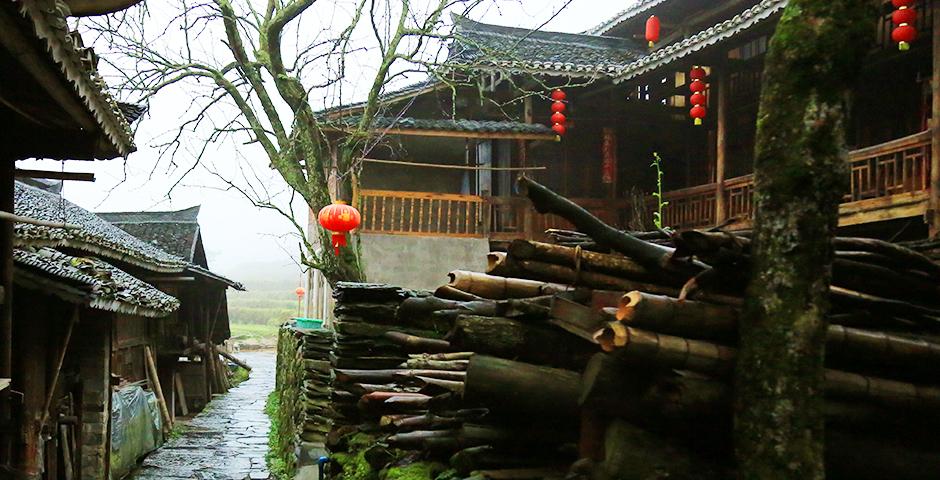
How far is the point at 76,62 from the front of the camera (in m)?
5.02

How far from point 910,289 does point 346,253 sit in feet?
38.2

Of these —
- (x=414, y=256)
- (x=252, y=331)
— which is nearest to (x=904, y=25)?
(x=414, y=256)

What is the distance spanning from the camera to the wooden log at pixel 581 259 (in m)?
3.43

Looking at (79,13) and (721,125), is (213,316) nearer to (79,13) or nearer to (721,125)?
(721,125)

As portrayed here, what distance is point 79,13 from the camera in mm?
7109

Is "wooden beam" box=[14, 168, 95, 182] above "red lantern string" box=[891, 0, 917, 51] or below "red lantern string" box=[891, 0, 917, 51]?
below

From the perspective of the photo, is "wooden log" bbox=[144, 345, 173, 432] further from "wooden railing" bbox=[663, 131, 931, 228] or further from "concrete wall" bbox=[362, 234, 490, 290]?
"wooden railing" bbox=[663, 131, 931, 228]

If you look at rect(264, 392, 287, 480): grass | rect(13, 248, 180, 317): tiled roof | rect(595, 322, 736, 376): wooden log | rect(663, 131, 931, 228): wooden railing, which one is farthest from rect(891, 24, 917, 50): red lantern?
rect(264, 392, 287, 480): grass

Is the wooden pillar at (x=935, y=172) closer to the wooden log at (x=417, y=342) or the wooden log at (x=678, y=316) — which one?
the wooden log at (x=417, y=342)

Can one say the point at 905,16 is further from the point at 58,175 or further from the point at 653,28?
the point at 58,175

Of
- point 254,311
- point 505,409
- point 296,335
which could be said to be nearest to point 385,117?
point 296,335

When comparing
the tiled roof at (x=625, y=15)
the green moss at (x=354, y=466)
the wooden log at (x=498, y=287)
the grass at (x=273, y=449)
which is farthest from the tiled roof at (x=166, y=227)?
the wooden log at (x=498, y=287)

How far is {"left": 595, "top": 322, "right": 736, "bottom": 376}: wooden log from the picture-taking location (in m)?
2.79

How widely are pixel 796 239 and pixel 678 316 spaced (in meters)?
0.48
